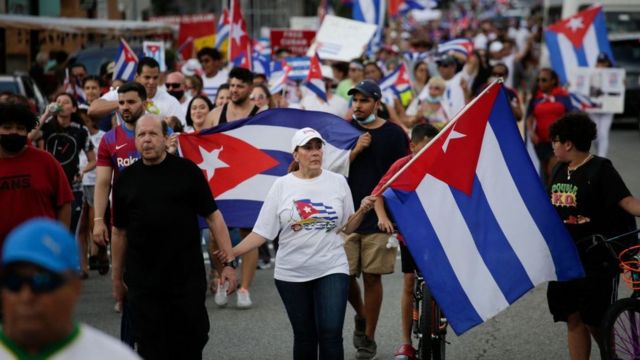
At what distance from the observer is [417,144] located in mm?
7984

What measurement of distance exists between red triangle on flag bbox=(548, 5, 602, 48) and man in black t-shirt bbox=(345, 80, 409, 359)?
36.9ft

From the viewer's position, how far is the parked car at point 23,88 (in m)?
16.1

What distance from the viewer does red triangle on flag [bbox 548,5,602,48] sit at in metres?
19.3

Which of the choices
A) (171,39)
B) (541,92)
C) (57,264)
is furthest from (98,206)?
(171,39)

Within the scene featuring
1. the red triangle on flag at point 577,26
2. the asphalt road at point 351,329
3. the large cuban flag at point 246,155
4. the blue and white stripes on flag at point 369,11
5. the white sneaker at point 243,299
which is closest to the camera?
the asphalt road at point 351,329

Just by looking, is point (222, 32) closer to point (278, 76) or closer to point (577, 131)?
point (278, 76)

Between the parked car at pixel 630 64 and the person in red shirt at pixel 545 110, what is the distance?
12117 mm

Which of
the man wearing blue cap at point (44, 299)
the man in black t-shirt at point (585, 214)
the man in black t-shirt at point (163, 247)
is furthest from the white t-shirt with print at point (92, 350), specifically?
the man in black t-shirt at point (585, 214)

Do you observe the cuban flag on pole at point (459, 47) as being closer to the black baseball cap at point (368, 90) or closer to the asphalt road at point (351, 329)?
the asphalt road at point (351, 329)

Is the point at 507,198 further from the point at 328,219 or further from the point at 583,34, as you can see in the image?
the point at 583,34

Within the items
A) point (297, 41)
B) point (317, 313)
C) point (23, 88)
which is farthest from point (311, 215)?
point (297, 41)

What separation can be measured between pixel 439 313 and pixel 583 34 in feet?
41.5

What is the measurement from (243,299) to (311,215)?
3.48 meters

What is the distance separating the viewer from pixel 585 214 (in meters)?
7.11
